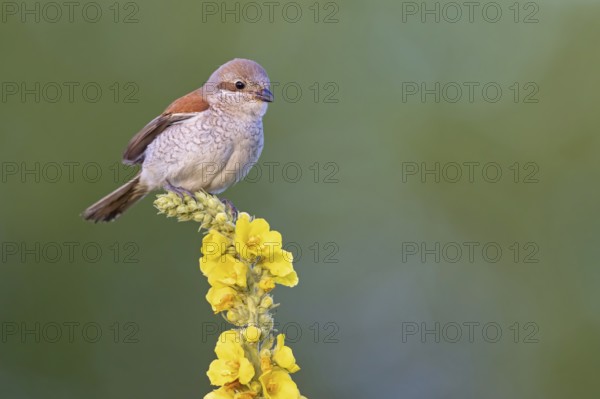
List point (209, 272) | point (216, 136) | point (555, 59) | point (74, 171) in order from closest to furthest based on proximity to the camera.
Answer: point (209, 272)
point (216, 136)
point (74, 171)
point (555, 59)

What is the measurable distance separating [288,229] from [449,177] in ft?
5.07

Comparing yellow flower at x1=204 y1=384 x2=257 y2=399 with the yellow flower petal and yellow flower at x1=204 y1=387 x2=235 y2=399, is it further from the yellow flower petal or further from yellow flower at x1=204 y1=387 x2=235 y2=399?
the yellow flower petal

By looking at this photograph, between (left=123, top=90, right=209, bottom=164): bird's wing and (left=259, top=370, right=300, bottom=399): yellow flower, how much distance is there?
3.01 meters

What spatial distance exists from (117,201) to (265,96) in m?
1.16

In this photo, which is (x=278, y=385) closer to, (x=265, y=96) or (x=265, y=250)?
(x=265, y=250)

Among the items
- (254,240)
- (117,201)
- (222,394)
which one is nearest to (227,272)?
(254,240)

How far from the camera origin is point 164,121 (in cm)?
492

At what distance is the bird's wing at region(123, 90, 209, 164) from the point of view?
4898 millimetres

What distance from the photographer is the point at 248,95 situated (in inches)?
191

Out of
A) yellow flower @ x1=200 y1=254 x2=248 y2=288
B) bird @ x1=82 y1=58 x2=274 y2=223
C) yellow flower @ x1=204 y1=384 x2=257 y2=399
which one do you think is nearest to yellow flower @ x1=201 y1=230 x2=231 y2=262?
yellow flower @ x1=200 y1=254 x2=248 y2=288

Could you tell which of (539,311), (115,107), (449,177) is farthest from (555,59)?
(115,107)

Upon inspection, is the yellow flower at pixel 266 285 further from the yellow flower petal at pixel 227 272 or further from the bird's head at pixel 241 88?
the bird's head at pixel 241 88

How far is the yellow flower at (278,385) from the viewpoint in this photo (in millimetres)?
2037

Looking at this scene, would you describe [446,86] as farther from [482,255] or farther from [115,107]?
[115,107]
